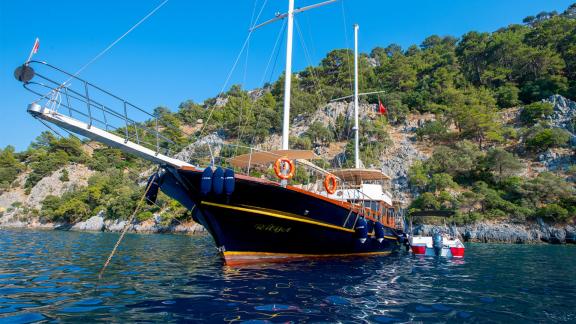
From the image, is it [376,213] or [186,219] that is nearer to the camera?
[376,213]

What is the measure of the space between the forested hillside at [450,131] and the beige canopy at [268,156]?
26.0 m

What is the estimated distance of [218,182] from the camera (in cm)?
897

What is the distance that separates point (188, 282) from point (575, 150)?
173 ft

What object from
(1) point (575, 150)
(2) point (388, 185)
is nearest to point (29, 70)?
(2) point (388, 185)

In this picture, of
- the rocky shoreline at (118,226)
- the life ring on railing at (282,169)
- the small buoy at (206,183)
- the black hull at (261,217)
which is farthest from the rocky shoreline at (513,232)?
the rocky shoreline at (118,226)

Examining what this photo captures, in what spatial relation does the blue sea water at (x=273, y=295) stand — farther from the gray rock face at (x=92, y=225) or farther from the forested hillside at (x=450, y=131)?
the gray rock face at (x=92, y=225)

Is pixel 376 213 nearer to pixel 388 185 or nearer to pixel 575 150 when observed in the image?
pixel 388 185

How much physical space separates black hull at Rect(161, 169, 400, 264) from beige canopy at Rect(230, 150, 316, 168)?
1.76 meters

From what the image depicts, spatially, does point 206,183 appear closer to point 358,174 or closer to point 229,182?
point 229,182

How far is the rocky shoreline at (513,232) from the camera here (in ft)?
101

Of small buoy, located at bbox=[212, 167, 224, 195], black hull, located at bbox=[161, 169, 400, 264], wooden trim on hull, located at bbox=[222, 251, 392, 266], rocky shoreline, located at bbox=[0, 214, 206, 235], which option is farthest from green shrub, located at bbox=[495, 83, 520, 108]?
small buoy, located at bbox=[212, 167, 224, 195]

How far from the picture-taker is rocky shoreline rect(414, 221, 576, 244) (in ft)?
101

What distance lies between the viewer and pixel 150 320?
4.77 metres

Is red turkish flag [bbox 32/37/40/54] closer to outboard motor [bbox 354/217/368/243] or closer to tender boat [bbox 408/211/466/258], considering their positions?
outboard motor [bbox 354/217/368/243]
